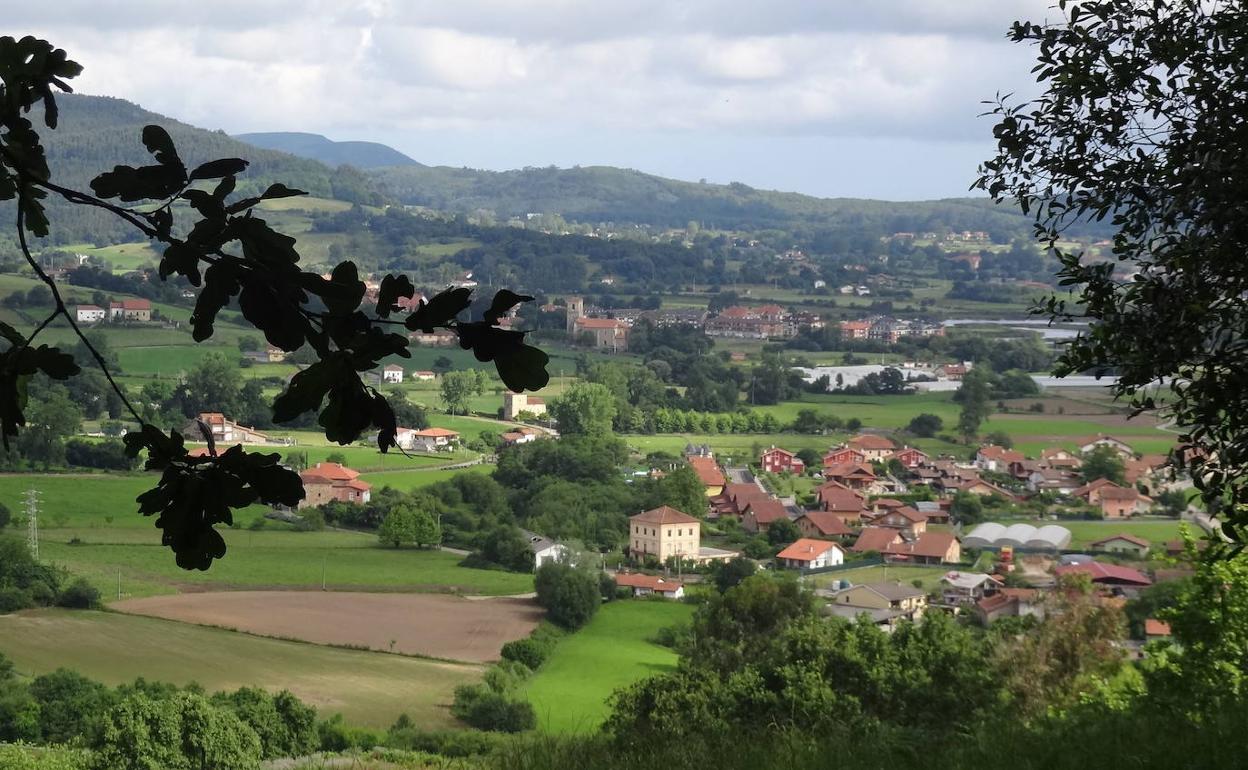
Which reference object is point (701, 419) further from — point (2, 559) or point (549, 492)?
point (2, 559)

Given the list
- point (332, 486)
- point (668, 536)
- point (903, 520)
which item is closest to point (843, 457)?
point (903, 520)

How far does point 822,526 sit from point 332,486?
10125 millimetres

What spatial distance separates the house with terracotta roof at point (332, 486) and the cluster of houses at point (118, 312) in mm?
15067

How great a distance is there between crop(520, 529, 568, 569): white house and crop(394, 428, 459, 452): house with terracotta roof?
7.76 metres

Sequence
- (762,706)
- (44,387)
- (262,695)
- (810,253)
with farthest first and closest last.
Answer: (810,253) < (44,387) < (262,695) < (762,706)

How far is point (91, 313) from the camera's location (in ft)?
134

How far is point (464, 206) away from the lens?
132m

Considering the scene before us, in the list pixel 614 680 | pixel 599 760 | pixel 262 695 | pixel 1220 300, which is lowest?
pixel 614 680

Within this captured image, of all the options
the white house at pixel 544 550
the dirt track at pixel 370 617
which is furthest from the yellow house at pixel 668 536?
the dirt track at pixel 370 617

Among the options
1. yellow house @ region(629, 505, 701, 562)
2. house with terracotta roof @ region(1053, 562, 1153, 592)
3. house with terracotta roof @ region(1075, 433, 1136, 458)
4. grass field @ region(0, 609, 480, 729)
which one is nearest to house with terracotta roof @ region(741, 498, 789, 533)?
yellow house @ region(629, 505, 701, 562)

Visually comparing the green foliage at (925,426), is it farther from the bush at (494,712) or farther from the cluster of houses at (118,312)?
the bush at (494,712)

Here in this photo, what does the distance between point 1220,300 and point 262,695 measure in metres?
11.5

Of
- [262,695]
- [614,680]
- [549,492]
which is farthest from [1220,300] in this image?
[549,492]

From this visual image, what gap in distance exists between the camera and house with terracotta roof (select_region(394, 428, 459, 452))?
33.8 m
